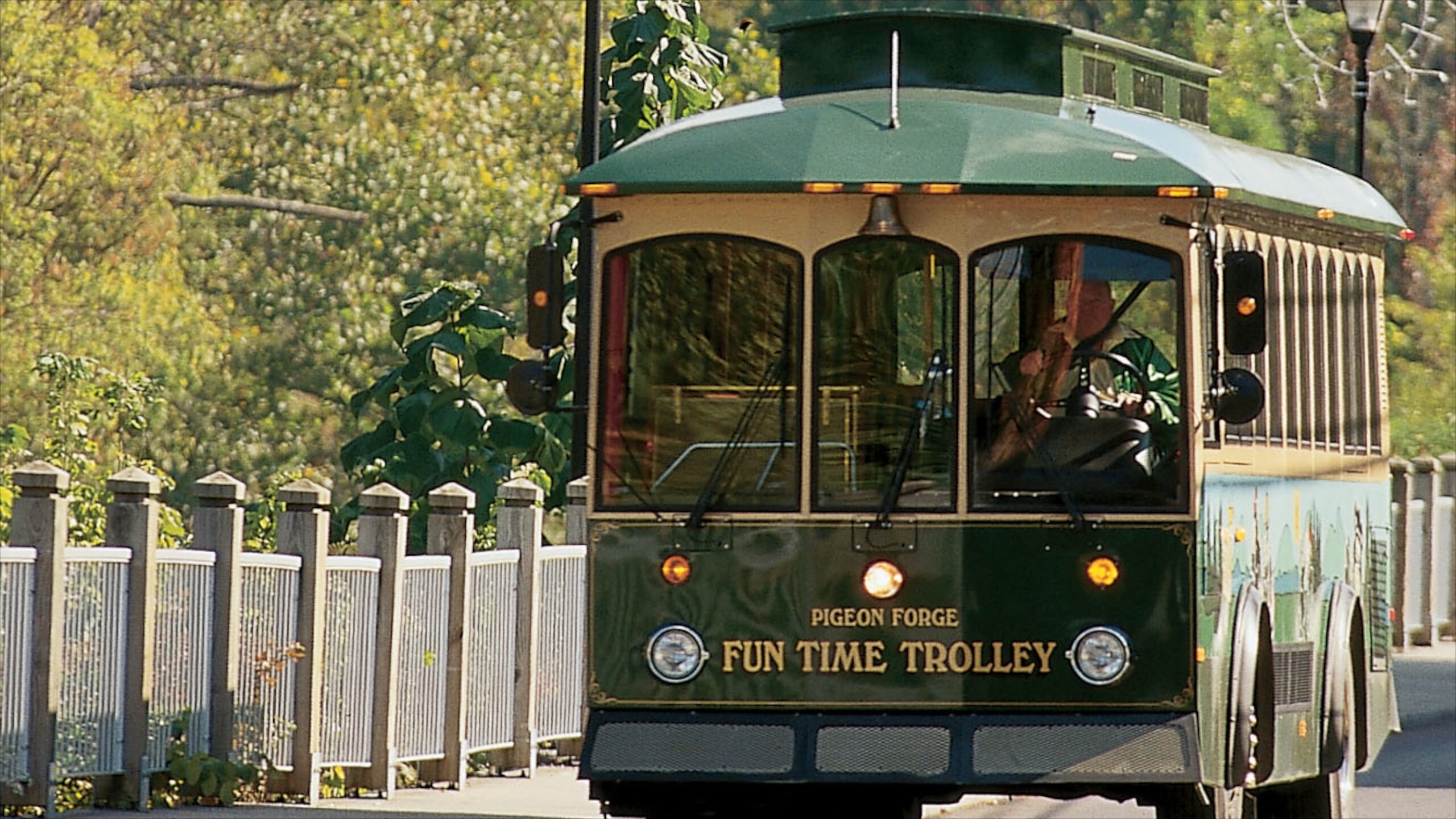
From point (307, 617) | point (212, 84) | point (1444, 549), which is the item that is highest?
point (212, 84)

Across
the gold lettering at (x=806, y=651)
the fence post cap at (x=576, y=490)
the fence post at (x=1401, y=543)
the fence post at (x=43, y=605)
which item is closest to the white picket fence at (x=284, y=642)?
the fence post at (x=43, y=605)

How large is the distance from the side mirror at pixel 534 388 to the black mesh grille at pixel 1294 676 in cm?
309

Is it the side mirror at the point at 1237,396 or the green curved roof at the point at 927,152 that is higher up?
the green curved roof at the point at 927,152

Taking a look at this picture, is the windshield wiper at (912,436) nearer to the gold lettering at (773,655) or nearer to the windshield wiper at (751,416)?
the windshield wiper at (751,416)

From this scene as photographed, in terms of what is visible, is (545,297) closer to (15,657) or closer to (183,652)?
(15,657)

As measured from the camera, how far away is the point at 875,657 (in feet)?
38.2

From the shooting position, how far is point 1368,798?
17656mm

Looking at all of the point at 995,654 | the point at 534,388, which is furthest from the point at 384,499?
the point at 995,654

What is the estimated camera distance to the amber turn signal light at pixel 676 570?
461 inches

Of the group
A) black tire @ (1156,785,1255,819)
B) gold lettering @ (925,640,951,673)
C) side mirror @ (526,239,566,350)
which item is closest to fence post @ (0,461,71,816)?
side mirror @ (526,239,566,350)

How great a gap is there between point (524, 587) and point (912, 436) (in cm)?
601

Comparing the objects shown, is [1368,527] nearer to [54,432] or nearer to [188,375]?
[54,432]

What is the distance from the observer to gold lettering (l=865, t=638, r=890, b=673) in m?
11.6

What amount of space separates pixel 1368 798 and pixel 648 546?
23.6ft
